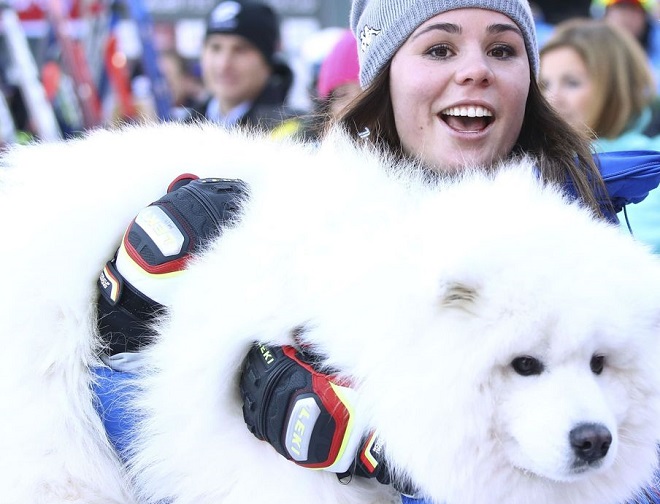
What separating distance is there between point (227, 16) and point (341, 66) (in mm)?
1070

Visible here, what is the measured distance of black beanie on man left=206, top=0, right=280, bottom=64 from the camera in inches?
231

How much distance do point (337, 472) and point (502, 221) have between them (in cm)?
65

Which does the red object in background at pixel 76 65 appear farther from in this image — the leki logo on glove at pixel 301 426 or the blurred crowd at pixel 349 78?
the leki logo on glove at pixel 301 426

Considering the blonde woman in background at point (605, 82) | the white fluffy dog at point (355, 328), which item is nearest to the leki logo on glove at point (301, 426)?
the white fluffy dog at point (355, 328)

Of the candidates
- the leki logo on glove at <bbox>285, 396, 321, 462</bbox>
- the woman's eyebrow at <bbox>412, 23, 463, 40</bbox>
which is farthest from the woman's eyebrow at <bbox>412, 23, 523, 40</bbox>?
the leki logo on glove at <bbox>285, 396, 321, 462</bbox>

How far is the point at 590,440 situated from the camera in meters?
1.58

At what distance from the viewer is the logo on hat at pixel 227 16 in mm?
5895

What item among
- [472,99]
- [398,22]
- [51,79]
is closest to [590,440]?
[472,99]

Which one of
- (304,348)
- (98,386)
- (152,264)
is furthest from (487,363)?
(98,386)

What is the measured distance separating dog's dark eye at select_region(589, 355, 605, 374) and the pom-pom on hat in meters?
3.73

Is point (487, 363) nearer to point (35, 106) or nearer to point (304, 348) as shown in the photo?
point (304, 348)

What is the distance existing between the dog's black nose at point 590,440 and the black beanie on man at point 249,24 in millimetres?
4765

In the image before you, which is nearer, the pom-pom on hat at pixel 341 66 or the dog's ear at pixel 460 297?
the dog's ear at pixel 460 297

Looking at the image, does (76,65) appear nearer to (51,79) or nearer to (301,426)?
(51,79)
